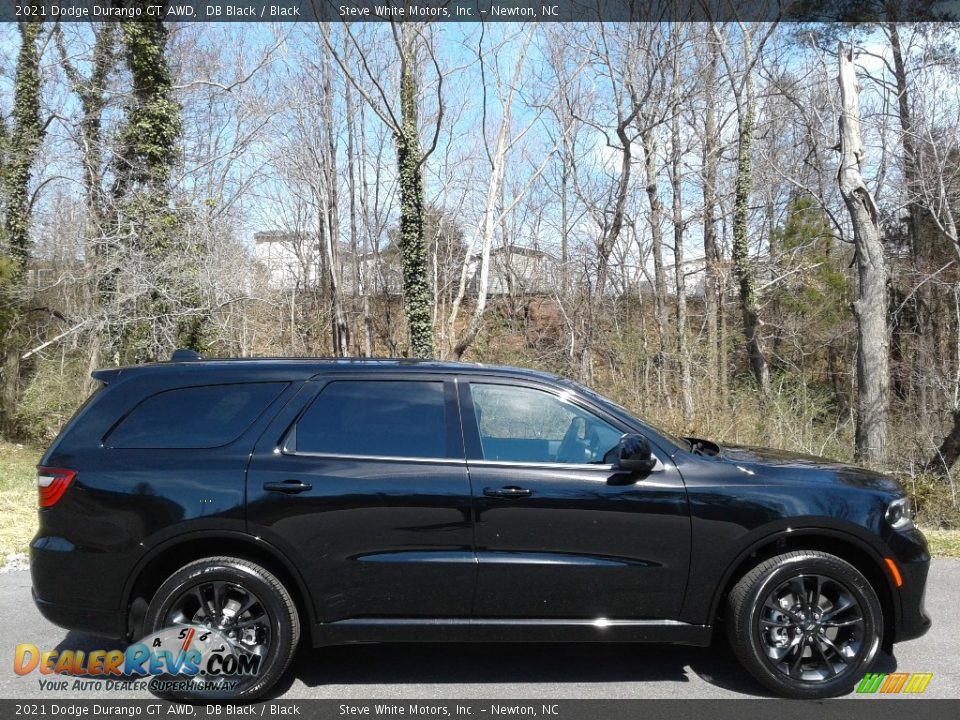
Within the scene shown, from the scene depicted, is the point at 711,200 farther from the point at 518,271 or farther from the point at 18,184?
the point at 18,184

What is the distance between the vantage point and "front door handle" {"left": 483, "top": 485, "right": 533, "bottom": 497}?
4.29 metres

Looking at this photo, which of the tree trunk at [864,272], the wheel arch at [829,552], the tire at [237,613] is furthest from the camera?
the tree trunk at [864,272]

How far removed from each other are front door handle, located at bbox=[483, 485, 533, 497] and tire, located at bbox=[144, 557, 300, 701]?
1225mm

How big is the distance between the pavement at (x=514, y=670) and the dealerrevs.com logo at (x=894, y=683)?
5 cm

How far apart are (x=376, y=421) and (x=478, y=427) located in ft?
1.91

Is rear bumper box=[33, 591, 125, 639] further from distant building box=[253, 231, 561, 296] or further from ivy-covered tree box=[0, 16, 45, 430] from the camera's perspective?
distant building box=[253, 231, 561, 296]

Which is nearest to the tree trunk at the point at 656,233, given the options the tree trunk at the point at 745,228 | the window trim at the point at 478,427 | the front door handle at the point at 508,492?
the tree trunk at the point at 745,228

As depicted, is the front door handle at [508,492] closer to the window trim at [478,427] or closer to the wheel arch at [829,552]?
the window trim at [478,427]

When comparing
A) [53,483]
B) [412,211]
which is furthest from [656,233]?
[53,483]

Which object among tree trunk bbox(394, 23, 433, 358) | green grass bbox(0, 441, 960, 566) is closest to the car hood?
green grass bbox(0, 441, 960, 566)

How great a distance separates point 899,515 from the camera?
4.47 meters

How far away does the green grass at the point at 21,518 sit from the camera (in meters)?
7.65

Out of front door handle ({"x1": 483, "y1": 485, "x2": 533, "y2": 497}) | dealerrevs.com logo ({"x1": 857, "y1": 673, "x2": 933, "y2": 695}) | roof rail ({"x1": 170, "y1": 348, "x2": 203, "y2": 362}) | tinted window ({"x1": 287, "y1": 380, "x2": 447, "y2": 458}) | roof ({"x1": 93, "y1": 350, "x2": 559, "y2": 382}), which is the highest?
roof rail ({"x1": 170, "y1": 348, "x2": 203, "y2": 362})

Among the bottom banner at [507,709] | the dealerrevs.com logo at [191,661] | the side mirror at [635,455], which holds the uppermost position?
the side mirror at [635,455]
